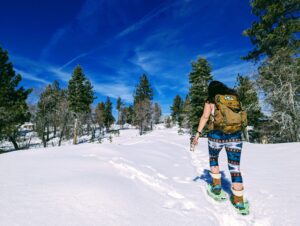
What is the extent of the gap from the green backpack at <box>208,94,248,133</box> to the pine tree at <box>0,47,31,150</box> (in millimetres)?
18697

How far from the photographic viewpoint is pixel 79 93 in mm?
31000

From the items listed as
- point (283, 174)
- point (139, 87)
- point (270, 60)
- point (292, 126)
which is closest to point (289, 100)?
point (292, 126)

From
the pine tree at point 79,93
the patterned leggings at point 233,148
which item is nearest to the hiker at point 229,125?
the patterned leggings at point 233,148

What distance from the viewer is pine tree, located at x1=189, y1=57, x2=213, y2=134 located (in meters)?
21.6

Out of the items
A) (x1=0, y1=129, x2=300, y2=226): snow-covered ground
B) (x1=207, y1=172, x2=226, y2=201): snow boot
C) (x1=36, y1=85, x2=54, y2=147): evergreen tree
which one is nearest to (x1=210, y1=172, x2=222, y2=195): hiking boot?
(x1=207, y1=172, x2=226, y2=201): snow boot

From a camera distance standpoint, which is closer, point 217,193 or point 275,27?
point 217,193

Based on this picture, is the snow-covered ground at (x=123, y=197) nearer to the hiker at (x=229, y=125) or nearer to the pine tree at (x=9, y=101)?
the hiker at (x=229, y=125)

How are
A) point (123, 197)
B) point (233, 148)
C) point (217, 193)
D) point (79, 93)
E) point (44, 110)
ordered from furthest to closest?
point (79, 93)
point (44, 110)
point (217, 193)
point (233, 148)
point (123, 197)

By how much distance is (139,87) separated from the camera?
177 feet

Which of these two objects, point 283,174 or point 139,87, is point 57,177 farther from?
point 139,87

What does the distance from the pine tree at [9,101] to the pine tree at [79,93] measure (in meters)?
11.9

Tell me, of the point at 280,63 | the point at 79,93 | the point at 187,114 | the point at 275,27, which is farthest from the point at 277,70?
the point at 79,93

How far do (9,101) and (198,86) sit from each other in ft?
65.5

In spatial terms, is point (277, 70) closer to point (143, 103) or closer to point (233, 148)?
point (233, 148)
